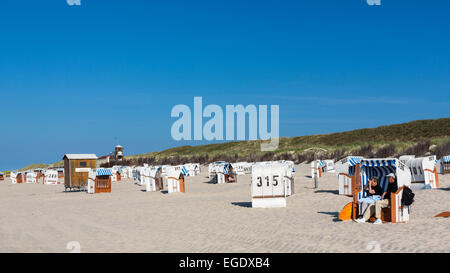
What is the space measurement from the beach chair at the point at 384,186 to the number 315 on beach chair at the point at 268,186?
107 inches

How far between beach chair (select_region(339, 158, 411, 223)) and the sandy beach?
1.22 feet

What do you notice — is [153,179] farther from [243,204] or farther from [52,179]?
[52,179]

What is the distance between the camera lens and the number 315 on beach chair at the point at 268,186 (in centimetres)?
1611

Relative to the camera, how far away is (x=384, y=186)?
579 inches

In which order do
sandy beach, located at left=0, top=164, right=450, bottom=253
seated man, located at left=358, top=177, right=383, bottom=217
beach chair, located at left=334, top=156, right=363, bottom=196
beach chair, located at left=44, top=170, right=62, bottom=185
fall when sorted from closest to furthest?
sandy beach, located at left=0, top=164, right=450, bottom=253 → seated man, located at left=358, top=177, right=383, bottom=217 → beach chair, located at left=334, top=156, right=363, bottom=196 → beach chair, located at left=44, top=170, right=62, bottom=185

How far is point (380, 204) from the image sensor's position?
11.7 meters

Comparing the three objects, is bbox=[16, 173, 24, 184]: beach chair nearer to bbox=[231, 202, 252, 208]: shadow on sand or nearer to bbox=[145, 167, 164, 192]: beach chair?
bbox=[145, 167, 164, 192]: beach chair

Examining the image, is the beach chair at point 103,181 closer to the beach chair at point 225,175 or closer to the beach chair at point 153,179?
the beach chair at point 153,179

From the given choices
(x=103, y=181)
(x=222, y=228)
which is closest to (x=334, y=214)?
(x=222, y=228)

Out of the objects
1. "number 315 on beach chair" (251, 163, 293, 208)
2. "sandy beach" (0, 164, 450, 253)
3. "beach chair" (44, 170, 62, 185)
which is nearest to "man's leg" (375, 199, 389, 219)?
"sandy beach" (0, 164, 450, 253)

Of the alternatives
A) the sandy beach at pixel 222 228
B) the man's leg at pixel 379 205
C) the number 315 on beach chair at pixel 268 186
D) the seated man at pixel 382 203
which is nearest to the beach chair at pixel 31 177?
the sandy beach at pixel 222 228

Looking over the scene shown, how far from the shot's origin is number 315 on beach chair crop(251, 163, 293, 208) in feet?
Result: 52.9

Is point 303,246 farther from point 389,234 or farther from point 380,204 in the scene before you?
point 380,204
